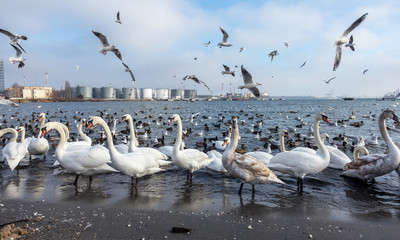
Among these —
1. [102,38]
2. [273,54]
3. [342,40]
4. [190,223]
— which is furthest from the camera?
[273,54]

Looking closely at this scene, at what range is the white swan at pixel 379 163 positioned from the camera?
7.26 m

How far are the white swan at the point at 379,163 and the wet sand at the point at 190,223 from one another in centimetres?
207

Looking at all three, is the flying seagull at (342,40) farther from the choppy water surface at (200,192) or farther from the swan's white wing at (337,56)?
the choppy water surface at (200,192)

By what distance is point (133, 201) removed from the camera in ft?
21.2

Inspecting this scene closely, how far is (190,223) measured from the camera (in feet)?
17.1

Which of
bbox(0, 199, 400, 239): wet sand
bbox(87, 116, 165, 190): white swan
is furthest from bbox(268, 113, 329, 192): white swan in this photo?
bbox(87, 116, 165, 190): white swan

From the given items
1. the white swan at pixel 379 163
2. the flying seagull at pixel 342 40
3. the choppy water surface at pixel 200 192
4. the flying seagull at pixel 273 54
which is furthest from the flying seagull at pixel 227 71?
the white swan at pixel 379 163

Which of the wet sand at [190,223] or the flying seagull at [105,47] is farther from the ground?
the flying seagull at [105,47]

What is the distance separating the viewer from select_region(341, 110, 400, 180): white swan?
23.8ft

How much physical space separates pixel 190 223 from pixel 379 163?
5.66 m

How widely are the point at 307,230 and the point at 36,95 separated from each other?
15124 centimetres

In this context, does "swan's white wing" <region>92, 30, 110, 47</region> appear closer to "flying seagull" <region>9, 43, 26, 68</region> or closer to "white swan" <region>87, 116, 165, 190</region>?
"flying seagull" <region>9, 43, 26, 68</region>

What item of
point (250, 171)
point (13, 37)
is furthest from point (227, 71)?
point (13, 37)

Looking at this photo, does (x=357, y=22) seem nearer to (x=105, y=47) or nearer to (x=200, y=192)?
(x=200, y=192)
